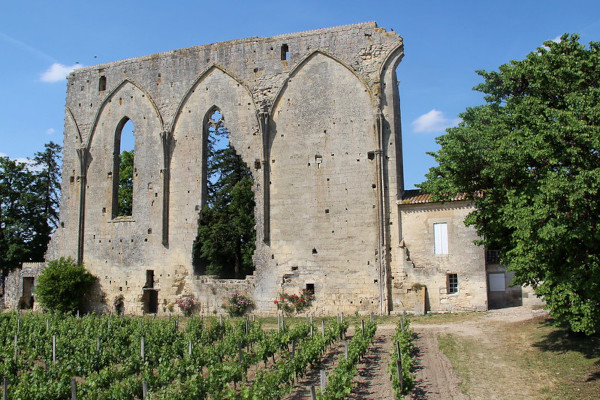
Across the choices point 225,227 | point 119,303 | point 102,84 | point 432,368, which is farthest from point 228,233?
point 432,368

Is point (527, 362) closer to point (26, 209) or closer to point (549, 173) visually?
point (549, 173)

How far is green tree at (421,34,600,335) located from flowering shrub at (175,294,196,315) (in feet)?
38.9

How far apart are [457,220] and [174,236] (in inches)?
413

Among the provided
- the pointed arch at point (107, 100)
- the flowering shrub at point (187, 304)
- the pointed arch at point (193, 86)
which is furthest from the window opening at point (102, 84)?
the flowering shrub at point (187, 304)

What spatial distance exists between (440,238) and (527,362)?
669 centimetres

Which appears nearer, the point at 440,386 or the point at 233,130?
the point at 440,386

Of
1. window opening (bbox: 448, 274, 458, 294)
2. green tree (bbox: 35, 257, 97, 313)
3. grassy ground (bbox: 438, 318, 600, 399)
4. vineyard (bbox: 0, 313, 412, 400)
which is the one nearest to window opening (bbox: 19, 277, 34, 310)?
green tree (bbox: 35, 257, 97, 313)

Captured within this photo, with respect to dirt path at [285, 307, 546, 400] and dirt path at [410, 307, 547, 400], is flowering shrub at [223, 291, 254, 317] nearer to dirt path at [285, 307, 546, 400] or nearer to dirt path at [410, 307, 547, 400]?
dirt path at [285, 307, 546, 400]

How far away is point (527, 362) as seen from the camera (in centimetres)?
1074

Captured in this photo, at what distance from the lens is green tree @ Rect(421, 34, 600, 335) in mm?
8391

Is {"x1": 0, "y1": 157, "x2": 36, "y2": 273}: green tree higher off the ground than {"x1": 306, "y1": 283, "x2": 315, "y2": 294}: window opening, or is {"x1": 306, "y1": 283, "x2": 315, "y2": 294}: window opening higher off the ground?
{"x1": 0, "y1": 157, "x2": 36, "y2": 273}: green tree

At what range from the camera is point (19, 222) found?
2716cm

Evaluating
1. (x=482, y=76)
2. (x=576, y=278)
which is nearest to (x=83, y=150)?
(x=482, y=76)

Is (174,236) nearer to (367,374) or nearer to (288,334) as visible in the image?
(288,334)
